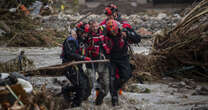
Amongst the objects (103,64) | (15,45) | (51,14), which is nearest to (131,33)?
(103,64)

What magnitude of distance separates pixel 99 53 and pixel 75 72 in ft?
1.86

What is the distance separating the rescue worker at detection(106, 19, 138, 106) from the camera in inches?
255

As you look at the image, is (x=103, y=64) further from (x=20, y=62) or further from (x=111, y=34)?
(x=20, y=62)

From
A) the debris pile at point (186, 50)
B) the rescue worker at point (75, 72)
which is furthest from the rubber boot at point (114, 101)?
the debris pile at point (186, 50)

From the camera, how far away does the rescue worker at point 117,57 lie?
649 centimetres

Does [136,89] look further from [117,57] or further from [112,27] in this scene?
[112,27]

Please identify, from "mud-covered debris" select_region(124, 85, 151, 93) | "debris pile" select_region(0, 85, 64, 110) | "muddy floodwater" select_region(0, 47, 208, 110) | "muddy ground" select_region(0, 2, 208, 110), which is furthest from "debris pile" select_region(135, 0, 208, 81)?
"debris pile" select_region(0, 85, 64, 110)

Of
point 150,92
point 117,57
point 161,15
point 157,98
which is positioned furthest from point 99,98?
point 161,15

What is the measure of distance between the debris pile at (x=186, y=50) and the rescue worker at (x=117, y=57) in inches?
121

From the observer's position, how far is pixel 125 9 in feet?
80.7

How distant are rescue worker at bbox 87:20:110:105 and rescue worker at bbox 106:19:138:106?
11 centimetres

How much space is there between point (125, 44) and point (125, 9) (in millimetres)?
18237

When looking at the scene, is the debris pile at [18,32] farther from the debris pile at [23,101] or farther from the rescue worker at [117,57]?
the debris pile at [23,101]

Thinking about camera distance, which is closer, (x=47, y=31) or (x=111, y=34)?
(x=111, y=34)
